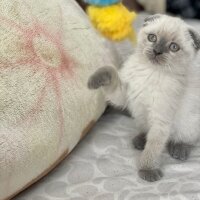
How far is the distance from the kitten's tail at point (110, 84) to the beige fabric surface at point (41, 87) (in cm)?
5

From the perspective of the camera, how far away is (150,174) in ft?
3.62

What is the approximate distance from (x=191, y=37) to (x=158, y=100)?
0.21m

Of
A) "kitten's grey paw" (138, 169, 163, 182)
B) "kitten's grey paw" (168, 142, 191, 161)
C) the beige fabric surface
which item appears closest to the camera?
the beige fabric surface

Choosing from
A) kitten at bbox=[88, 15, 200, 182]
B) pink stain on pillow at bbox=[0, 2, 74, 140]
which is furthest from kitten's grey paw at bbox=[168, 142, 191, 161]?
pink stain on pillow at bbox=[0, 2, 74, 140]

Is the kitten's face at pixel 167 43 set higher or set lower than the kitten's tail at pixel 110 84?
higher

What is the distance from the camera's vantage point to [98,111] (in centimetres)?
127

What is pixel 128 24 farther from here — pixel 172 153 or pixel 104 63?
pixel 172 153

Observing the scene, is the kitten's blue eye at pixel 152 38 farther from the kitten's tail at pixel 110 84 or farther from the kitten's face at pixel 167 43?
the kitten's tail at pixel 110 84

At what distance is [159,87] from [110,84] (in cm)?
14

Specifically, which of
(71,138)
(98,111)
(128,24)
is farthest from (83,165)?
(128,24)

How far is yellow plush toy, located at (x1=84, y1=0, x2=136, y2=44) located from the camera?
1.26 m

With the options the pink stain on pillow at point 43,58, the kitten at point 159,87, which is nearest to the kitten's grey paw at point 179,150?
the kitten at point 159,87

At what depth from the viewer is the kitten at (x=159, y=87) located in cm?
114

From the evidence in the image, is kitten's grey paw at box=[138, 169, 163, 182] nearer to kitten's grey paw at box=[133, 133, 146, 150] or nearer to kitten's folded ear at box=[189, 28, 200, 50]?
kitten's grey paw at box=[133, 133, 146, 150]
